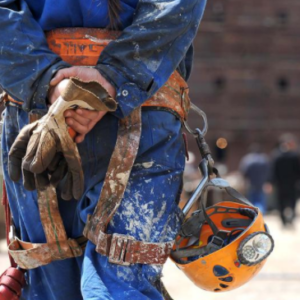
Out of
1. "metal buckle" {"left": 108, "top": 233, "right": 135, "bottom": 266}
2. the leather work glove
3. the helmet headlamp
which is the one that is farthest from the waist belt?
the helmet headlamp

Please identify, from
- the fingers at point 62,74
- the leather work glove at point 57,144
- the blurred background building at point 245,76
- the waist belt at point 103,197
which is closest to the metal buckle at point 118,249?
the waist belt at point 103,197

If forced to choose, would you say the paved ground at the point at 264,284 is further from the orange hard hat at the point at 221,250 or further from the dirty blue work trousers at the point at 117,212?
the dirty blue work trousers at the point at 117,212

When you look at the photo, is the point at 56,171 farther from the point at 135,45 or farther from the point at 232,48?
the point at 232,48

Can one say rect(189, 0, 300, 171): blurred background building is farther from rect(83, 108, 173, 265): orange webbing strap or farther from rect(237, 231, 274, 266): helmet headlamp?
rect(83, 108, 173, 265): orange webbing strap

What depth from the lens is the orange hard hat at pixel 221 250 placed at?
2.78 m

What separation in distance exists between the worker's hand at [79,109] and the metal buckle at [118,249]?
1.05ft

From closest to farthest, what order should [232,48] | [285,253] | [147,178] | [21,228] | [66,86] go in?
[66,86] < [147,178] < [21,228] < [285,253] < [232,48]

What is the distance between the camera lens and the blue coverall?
259cm

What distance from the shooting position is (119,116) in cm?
262

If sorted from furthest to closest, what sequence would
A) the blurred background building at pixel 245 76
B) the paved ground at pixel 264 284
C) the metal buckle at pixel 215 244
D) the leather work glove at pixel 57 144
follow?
the blurred background building at pixel 245 76, the paved ground at pixel 264 284, the metal buckle at pixel 215 244, the leather work glove at pixel 57 144

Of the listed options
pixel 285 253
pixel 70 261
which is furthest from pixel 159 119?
pixel 285 253

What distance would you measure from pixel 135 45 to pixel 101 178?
0.44 meters

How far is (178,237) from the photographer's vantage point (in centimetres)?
287

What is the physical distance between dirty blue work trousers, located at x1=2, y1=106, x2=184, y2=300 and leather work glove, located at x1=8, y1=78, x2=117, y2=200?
0.14 m
